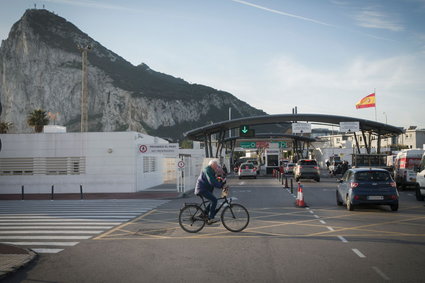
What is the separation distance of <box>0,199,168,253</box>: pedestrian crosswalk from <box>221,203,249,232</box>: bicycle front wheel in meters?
3.49

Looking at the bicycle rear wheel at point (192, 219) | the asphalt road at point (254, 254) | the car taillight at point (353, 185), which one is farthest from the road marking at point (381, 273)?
the car taillight at point (353, 185)

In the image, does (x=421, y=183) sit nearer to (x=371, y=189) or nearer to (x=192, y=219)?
(x=371, y=189)

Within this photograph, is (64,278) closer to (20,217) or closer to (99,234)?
(99,234)

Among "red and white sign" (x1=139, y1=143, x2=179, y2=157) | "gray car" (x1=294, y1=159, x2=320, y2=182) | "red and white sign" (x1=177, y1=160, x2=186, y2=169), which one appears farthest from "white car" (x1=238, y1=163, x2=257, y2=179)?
"red and white sign" (x1=177, y1=160, x2=186, y2=169)

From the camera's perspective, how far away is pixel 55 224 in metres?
13.7

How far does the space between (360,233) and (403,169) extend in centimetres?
1749

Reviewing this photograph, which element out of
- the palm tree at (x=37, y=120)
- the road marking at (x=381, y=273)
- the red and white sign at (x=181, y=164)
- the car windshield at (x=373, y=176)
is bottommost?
the road marking at (x=381, y=273)

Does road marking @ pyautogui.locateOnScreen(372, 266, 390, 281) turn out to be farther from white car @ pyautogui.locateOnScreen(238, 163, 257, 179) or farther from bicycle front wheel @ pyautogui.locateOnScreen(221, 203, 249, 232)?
white car @ pyautogui.locateOnScreen(238, 163, 257, 179)

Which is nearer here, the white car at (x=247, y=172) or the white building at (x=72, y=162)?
the white building at (x=72, y=162)

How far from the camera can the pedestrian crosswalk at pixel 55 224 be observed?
1055 cm

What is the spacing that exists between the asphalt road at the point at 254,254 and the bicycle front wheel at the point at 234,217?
10.3 inches

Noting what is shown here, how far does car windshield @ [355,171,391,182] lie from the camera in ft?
50.9

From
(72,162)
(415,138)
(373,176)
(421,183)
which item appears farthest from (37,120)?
(415,138)

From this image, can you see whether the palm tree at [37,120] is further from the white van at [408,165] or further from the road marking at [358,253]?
the road marking at [358,253]
